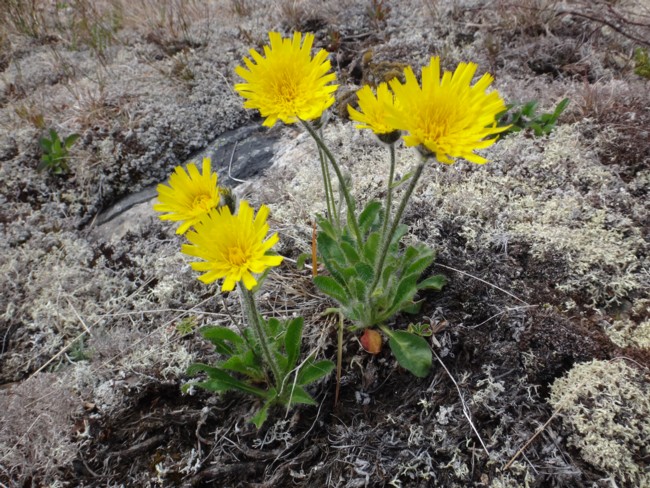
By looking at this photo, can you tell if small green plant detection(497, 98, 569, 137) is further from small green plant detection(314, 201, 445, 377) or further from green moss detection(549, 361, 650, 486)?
green moss detection(549, 361, 650, 486)

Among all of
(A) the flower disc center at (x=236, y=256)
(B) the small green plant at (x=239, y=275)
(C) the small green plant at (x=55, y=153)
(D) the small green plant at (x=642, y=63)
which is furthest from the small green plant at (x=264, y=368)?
(D) the small green plant at (x=642, y=63)

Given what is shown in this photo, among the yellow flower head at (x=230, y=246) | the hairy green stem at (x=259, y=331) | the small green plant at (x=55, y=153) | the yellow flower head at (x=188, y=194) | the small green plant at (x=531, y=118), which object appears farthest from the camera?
the small green plant at (x=55, y=153)

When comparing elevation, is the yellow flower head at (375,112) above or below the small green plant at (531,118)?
above

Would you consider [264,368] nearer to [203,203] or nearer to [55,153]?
[203,203]

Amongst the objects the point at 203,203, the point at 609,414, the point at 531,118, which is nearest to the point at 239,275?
the point at 203,203

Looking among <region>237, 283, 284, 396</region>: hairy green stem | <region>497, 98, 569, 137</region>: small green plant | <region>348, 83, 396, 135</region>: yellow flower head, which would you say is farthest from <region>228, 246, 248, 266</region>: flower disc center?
<region>497, 98, 569, 137</region>: small green plant

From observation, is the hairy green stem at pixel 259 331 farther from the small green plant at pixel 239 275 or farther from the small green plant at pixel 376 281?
the small green plant at pixel 376 281
